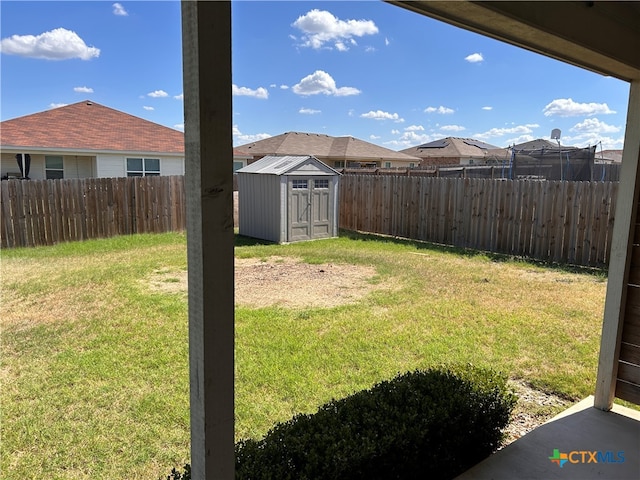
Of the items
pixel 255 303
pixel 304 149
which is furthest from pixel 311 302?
pixel 304 149

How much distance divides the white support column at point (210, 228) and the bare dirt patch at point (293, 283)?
449 cm

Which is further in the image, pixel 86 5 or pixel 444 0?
pixel 86 5

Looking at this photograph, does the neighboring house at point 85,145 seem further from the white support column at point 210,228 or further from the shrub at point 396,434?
the white support column at point 210,228

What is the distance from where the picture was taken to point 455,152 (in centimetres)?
2988

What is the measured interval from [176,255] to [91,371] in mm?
5279

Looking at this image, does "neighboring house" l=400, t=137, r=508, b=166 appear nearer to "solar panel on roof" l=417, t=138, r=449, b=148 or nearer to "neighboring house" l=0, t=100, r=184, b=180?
"solar panel on roof" l=417, t=138, r=449, b=148

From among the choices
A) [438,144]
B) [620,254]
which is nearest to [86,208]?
[620,254]

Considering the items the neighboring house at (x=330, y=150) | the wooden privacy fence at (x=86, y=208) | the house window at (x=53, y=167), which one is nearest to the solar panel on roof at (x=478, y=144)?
the neighboring house at (x=330, y=150)

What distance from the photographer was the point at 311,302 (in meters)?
5.77

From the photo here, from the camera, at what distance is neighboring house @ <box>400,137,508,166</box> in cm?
2977

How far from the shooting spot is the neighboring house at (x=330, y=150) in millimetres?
24625

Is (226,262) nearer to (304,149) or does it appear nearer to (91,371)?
(91,371)

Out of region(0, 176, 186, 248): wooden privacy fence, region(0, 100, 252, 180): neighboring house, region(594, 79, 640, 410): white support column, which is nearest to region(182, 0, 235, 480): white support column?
region(594, 79, 640, 410): white support column

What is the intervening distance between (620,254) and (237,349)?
10.5 feet
